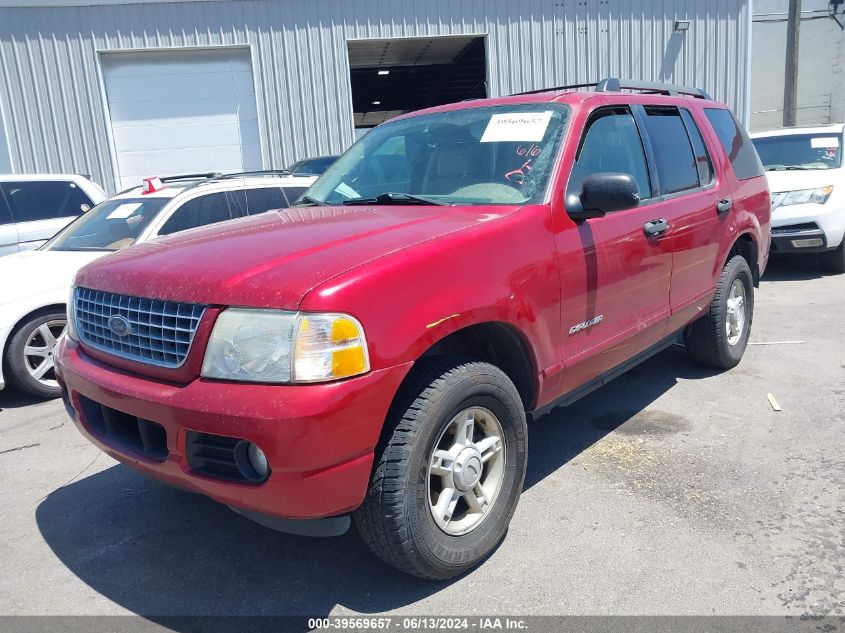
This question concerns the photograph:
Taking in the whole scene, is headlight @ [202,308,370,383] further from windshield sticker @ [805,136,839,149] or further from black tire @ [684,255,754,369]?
windshield sticker @ [805,136,839,149]

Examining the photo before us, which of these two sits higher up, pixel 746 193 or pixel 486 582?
pixel 746 193

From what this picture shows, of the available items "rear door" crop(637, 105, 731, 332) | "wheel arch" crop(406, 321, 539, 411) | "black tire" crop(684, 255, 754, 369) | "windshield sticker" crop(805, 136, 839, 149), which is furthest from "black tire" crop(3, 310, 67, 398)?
"windshield sticker" crop(805, 136, 839, 149)

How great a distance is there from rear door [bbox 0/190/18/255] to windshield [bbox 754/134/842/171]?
9.33 metres

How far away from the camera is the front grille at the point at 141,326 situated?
2.43m

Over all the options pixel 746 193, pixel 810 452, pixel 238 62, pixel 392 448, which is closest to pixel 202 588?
pixel 392 448

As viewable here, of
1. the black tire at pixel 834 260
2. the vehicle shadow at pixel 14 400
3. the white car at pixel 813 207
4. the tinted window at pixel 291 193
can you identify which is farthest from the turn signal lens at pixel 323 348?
the black tire at pixel 834 260

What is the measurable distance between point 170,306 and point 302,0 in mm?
12775

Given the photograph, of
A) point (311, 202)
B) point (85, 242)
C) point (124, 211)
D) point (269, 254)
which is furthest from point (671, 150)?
point (85, 242)

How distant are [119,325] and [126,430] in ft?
Answer: 1.37

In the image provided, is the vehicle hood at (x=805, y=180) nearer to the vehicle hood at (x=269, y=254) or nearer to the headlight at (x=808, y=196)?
the headlight at (x=808, y=196)

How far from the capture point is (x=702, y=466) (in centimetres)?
368

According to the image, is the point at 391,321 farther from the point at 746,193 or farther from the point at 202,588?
the point at 746,193

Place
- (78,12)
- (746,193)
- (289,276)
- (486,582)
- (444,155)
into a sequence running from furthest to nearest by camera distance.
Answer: (78,12) < (746,193) < (444,155) < (486,582) < (289,276)

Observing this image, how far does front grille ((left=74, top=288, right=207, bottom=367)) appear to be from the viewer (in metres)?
2.43
